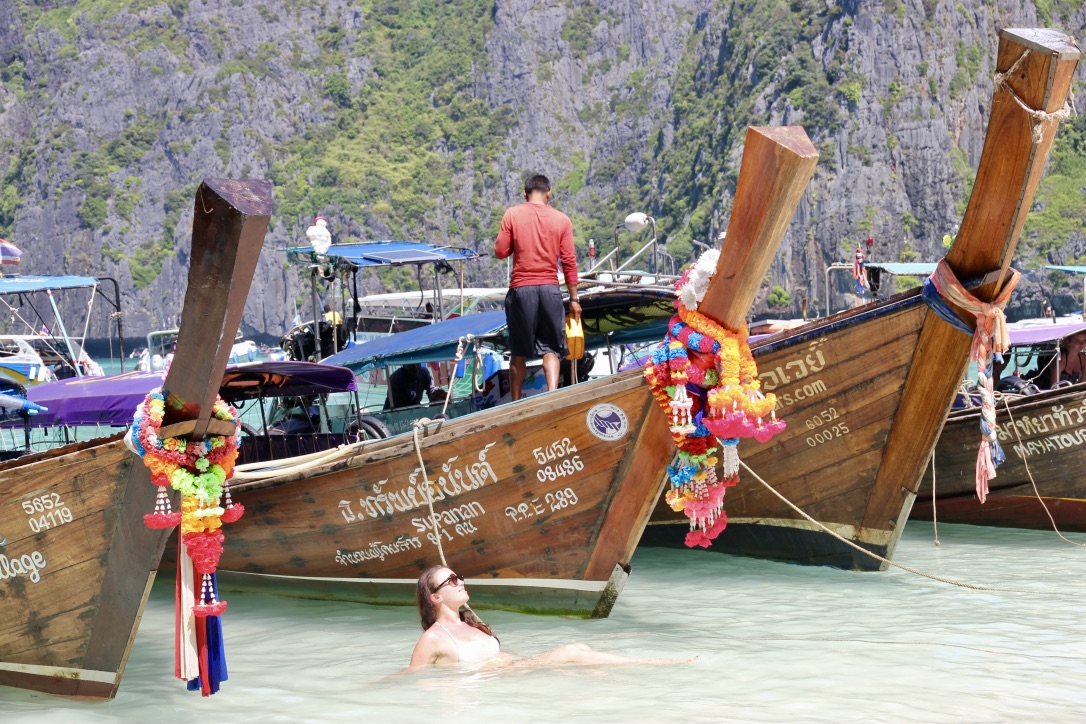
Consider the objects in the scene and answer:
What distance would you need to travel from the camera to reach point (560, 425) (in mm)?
6059

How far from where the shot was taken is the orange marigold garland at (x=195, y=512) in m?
4.47

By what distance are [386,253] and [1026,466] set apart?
815cm

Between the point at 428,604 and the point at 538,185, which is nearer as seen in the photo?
the point at 428,604

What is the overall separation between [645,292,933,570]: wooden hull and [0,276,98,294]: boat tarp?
13.4 meters

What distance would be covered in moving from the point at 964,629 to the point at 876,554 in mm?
1255

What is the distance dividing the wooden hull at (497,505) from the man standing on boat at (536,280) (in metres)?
1.10

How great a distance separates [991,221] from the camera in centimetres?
566

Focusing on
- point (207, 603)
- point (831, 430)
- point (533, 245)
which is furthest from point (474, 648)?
point (831, 430)

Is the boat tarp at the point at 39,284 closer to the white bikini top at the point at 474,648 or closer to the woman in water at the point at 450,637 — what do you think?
the woman in water at the point at 450,637

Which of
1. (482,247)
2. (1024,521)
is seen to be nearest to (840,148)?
(482,247)

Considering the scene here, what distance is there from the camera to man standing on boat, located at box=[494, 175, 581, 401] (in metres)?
7.24

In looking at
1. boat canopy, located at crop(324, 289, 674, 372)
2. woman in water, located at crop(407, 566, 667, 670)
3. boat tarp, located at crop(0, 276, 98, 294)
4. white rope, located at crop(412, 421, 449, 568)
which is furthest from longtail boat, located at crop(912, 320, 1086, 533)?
boat tarp, located at crop(0, 276, 98, 294)

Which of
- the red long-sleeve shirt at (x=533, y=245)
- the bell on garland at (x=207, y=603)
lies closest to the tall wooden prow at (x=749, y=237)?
the red long-sleeve shirt at (x=533, y=245)

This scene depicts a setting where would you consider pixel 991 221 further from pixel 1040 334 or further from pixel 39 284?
pixel 39 284
